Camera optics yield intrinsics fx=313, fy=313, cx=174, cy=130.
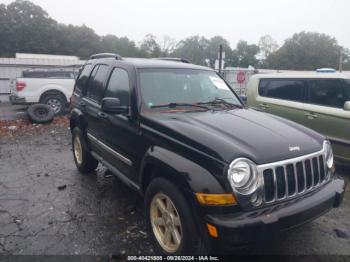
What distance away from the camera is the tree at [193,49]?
7244cm

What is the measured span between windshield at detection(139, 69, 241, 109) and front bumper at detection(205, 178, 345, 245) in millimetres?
1588

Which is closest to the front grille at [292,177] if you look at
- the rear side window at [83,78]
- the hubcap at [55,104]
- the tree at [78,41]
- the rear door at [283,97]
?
the rear door at [283,97]

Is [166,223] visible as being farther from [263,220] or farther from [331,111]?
[331,111]

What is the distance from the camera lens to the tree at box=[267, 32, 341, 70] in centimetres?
5981

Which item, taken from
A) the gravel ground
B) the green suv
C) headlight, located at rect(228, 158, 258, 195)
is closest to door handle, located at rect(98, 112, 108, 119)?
the gravel ground

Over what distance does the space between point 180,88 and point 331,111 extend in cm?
297

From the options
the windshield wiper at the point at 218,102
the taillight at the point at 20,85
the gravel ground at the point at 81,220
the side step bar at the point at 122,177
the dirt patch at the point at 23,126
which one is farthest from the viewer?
the taillight at the point at 20,85

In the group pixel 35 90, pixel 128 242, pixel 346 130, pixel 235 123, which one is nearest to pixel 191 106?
pixel 235 123

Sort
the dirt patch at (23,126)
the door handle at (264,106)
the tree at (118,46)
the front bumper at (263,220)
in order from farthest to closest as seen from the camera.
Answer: the tree at (118,46) < the dirt patch at (23,126) < the door handle at (264,106) < the front bumper at (263,220)

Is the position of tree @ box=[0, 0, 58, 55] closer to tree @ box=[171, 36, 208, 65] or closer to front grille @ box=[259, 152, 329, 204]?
tree @ box=[171, 36, 208, 65]

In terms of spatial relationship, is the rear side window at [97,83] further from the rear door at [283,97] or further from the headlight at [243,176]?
the rear door at [283,97]

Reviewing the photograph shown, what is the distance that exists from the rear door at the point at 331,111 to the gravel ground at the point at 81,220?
732mm

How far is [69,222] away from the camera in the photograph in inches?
150

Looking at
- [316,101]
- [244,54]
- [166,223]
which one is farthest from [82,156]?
[244,54]
